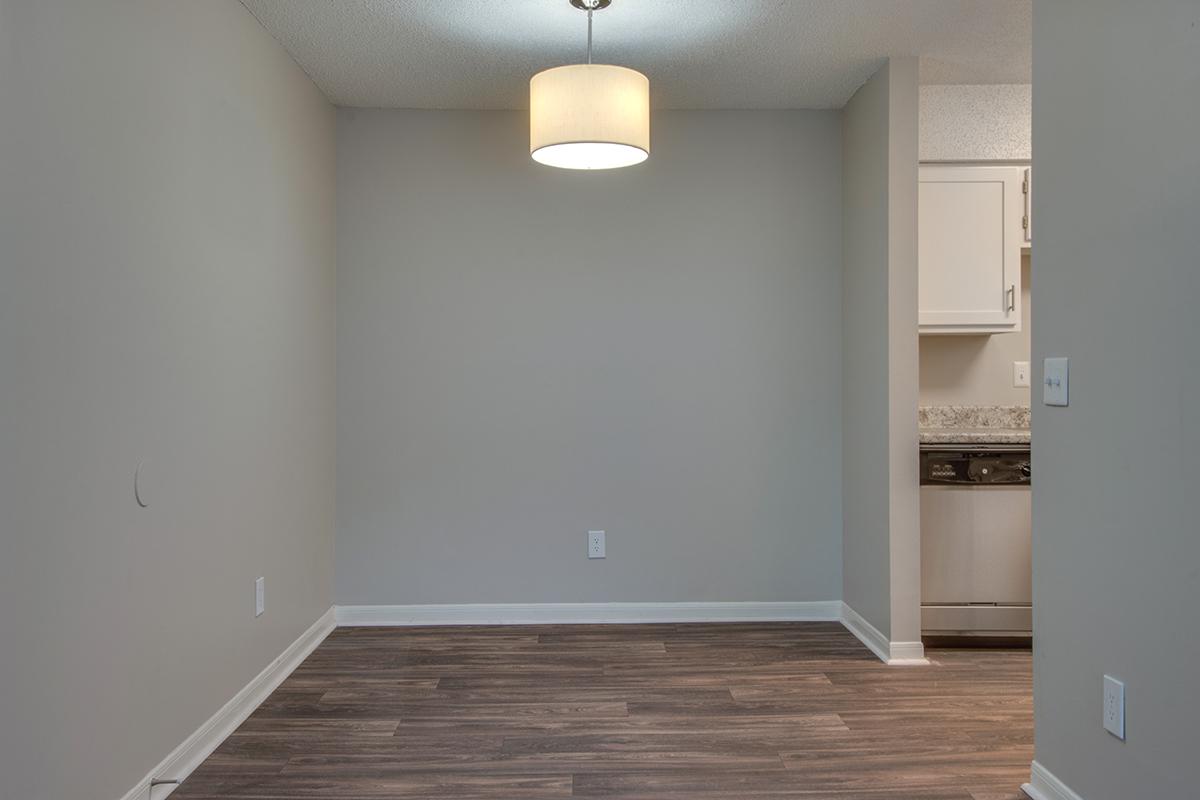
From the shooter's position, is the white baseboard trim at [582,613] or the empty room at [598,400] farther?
the white baseboard trim at [582,613]

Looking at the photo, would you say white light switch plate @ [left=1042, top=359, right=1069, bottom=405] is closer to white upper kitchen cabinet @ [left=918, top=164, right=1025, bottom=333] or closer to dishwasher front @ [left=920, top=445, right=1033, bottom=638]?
dishwasher front @ [left=920, top=445, right=1033, bottom=638]

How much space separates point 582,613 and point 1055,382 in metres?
2.52

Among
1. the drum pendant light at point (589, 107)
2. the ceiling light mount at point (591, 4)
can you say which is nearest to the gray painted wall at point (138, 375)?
the drum pendant light at point (589, 107)

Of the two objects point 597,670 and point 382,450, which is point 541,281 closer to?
point 382,450

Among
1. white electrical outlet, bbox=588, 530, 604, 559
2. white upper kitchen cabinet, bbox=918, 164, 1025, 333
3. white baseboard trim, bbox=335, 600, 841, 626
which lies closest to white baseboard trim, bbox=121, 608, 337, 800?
white baseboard trim, bbox=335, 600, 841, 626

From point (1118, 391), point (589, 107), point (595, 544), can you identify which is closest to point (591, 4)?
point (589, 107)

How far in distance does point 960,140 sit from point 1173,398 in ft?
7.92

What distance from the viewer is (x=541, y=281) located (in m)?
4.24

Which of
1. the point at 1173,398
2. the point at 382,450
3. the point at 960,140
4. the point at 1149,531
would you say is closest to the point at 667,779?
the point at 1149,531

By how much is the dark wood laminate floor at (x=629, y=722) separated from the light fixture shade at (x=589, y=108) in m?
1.89

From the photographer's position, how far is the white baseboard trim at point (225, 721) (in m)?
2.42

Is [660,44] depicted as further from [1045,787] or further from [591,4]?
[1045,787]

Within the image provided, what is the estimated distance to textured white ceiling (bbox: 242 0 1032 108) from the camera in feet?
10.3

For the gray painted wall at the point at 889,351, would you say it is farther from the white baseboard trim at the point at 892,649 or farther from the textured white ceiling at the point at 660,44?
the textured white ceiling at the point at 660,44
